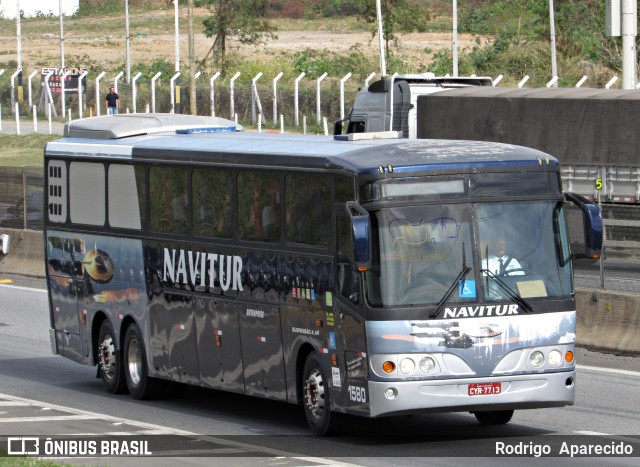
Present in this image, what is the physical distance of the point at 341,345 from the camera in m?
13.0

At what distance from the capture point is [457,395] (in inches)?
491

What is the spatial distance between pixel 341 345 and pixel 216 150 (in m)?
3.27

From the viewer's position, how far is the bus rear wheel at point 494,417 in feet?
45.3

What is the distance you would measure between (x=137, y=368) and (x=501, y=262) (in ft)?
19.0

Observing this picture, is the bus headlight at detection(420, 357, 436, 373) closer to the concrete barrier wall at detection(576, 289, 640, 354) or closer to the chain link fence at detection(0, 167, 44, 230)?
the concrete barrier wall at detection(576, 289, 640, 354)

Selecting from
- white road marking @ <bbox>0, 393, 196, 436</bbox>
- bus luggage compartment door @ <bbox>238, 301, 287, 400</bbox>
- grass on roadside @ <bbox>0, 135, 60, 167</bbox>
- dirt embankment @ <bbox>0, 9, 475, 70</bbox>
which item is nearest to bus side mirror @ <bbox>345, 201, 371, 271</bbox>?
bus luggage compartment door @ <bbox>238, 301, 287, 400</bbox>

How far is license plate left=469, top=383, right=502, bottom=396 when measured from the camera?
12.5 meters

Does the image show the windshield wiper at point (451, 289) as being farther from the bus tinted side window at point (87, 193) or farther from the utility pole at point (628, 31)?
the utility pole at point (628, 31)

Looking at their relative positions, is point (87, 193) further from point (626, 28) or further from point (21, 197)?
point (626, 28)

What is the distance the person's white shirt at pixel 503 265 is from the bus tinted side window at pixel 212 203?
3.25 meters

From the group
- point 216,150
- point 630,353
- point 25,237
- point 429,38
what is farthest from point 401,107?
point 429,38

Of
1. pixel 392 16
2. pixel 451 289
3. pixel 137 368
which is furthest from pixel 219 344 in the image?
pixel 392 16

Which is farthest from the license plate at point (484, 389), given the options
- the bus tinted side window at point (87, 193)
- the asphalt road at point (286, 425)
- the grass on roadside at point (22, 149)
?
the grass on roadside at point (22, 149)

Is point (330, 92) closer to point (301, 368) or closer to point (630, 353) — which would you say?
point (630, 353)
